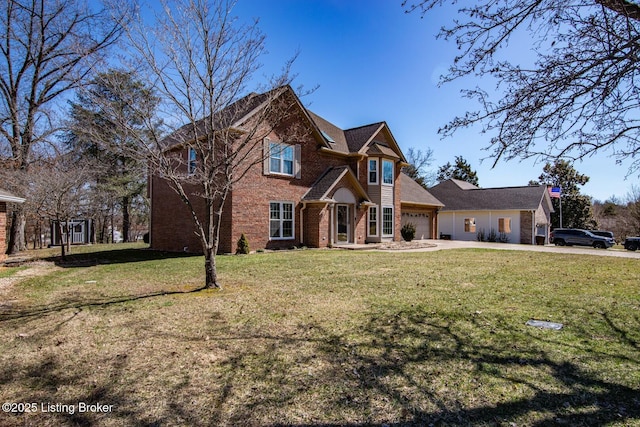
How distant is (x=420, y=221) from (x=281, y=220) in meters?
14.6

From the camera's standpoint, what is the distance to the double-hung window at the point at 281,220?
17484 mm

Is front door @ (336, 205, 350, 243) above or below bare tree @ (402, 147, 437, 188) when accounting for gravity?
below

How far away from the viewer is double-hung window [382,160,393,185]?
21939 mm

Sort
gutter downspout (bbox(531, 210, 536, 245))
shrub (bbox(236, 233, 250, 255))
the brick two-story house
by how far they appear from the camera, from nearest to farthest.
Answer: shrub (bbox(236, 233, 250, 255)) → the brick two-story house → gutter downspout (bbox(531, 210, 536, 245))

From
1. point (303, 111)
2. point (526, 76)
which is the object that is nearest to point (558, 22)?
point (526, 76)

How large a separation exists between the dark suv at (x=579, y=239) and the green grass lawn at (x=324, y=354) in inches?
925

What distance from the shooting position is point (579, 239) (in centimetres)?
2833

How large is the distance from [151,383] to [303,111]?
52.0ft

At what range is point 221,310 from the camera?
21.0 feet

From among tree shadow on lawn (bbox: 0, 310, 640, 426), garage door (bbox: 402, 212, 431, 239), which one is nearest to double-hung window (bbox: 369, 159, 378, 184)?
garage door (bbox: 402, 212, 431, 239)

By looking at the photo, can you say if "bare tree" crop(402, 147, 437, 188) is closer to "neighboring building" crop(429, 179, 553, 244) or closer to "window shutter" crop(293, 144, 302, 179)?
"neighboring building" crop(429, 179, 553, 244)

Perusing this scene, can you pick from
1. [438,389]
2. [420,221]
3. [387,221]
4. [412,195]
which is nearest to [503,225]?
[420,221]

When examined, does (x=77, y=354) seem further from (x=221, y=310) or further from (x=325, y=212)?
(x=325, y=212)

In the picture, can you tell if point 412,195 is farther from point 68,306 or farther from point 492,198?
point 68,306
